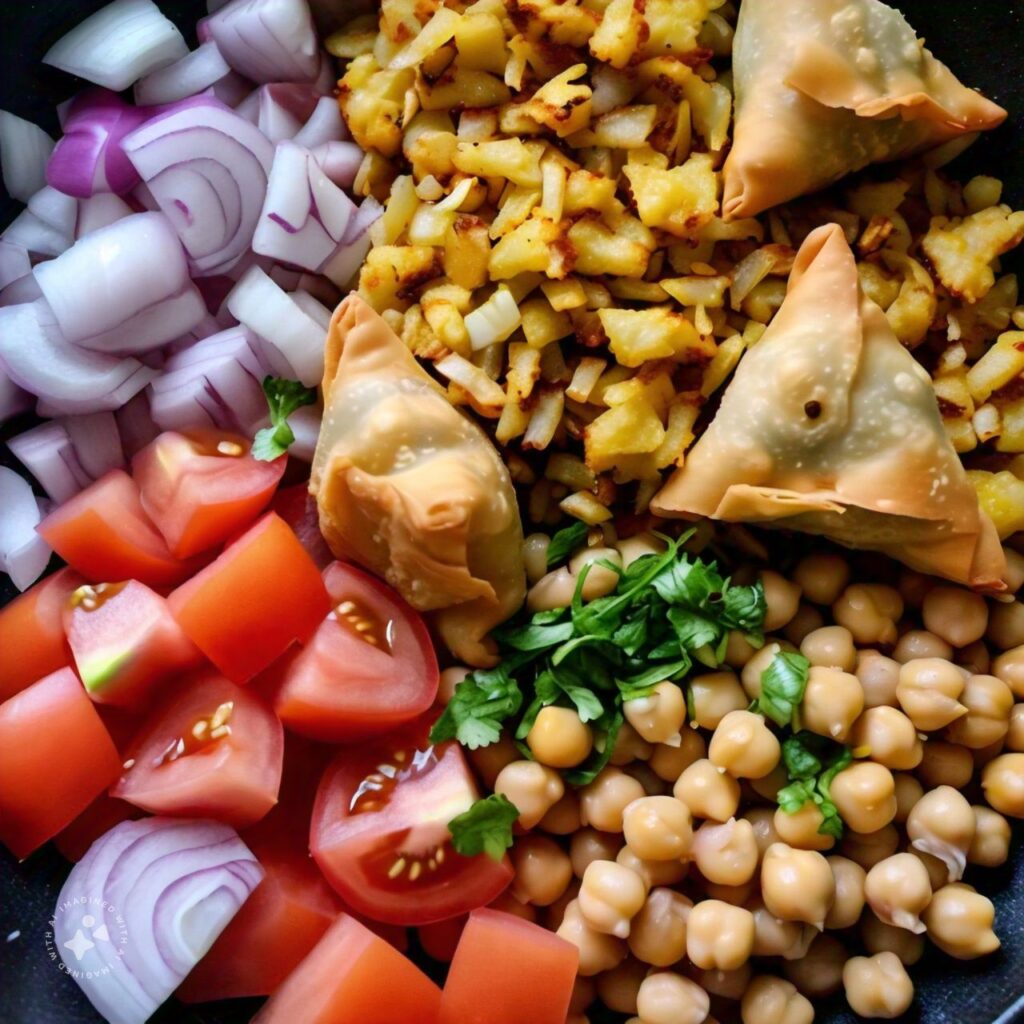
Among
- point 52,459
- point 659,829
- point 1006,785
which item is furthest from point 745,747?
point 52,459

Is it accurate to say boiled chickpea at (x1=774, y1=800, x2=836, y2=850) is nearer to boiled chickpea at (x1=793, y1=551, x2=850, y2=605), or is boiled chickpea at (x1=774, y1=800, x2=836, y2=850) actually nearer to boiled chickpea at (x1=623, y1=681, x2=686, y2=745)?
boiled chickpea at (x1=623, y1=681, x2=686, y2=745)

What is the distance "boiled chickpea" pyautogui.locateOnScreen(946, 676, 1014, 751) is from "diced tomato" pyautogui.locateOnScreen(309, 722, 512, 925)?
963mm

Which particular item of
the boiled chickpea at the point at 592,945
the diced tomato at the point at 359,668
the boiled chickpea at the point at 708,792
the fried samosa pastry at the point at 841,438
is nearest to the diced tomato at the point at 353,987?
the boiled chickpea at the point at 592,945

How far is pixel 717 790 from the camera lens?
208 cm

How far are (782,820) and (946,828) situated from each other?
1.03 ft

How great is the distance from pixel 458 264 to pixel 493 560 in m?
0.61

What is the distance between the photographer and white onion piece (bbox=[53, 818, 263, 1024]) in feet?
6.46

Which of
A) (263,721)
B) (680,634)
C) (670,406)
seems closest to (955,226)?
(670,406)

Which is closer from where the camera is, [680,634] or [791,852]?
[791,852]

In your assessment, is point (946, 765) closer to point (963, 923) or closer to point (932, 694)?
point (932, 694)

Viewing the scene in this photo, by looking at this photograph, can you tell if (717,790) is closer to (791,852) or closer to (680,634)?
(791,852)

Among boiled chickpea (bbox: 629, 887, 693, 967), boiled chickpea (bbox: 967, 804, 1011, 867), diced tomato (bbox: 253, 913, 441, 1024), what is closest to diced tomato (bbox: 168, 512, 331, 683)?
diced tomato (bbox: 253, 913, 441, 1024)

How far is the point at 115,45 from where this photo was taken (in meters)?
2.24

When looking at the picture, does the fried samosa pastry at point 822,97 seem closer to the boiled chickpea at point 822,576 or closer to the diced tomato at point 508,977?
the boiled chickpea at point 822,576
